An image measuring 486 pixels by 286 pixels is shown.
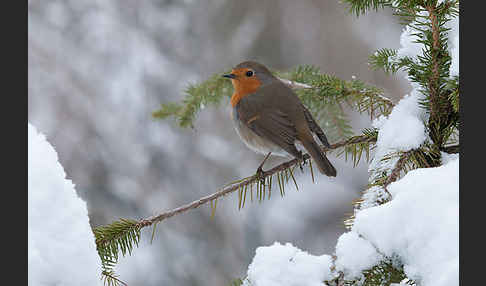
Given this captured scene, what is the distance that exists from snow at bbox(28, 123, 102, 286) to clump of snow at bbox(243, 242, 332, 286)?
39 cm

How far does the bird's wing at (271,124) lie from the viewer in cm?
240

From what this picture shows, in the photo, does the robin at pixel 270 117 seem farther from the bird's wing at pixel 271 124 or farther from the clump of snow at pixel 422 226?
the clump of snow at pixel 422 226

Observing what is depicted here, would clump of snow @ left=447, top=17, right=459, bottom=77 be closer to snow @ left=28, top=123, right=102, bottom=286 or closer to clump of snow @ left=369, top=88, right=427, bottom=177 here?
clump of snow @ left=369, top=88, right=427, bottom=177

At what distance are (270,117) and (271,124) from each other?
0.18ft

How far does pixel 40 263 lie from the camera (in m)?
0.94

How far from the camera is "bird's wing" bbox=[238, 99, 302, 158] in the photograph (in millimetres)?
2401

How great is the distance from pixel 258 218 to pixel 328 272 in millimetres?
3830

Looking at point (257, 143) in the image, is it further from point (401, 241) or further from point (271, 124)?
point (401, 241)

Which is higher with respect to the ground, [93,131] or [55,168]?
[93,131]

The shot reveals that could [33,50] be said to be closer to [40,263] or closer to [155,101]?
[155,101]

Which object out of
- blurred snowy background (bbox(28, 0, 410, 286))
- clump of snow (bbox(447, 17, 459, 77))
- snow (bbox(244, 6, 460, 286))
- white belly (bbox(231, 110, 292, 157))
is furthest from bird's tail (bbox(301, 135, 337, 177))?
blurred snowy background (bbox(28, 0, 410, 286))

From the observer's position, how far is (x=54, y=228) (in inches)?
38.7

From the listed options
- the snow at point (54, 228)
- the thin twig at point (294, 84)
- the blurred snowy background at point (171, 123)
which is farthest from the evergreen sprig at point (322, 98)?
the blurred snowy background at point (171, 123)

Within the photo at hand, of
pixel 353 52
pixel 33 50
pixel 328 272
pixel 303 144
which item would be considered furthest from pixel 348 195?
pixel 328 272
